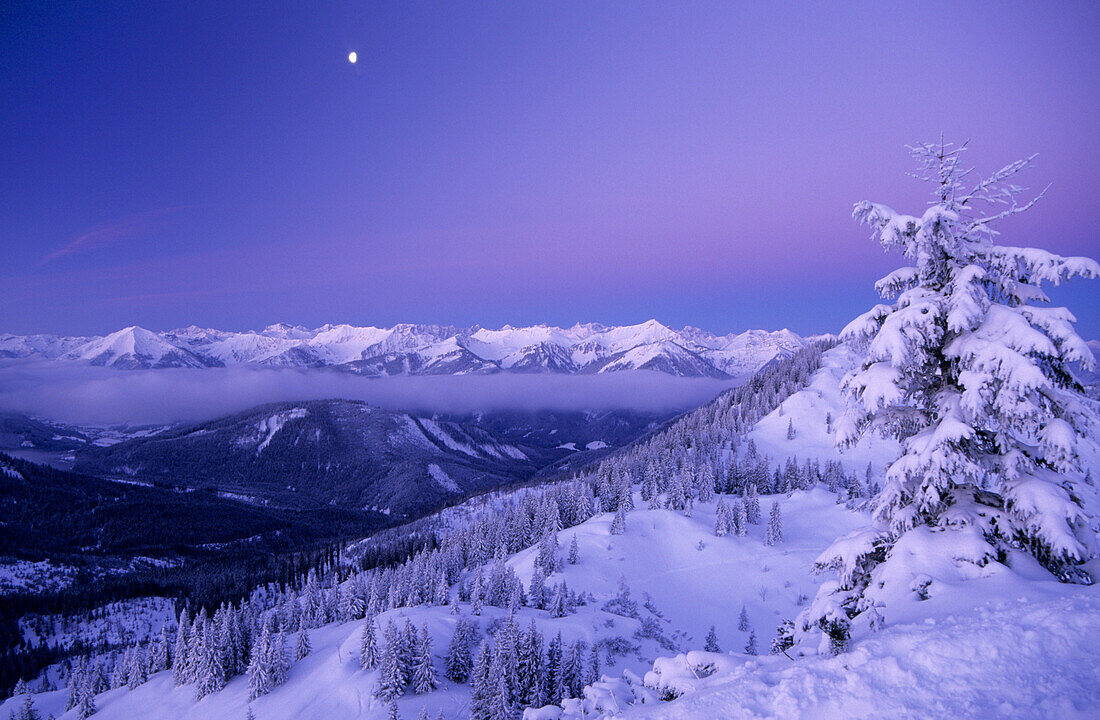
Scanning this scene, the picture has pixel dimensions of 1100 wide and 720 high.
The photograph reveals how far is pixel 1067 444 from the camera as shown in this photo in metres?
9.05

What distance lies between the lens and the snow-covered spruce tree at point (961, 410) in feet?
30.2

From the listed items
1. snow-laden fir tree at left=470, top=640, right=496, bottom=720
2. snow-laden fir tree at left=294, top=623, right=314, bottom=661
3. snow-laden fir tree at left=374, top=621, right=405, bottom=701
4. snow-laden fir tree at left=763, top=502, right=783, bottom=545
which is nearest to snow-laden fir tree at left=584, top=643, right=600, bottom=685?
snow-laden fir tree at left=470, top=640, right=496, bottom=720

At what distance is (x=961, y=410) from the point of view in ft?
33.2

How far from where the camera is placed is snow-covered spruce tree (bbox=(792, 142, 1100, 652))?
9.20m

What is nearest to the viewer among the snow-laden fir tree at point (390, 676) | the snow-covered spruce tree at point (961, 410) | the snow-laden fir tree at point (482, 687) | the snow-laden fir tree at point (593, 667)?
the snow-covered spruce tree at point (961, 410)

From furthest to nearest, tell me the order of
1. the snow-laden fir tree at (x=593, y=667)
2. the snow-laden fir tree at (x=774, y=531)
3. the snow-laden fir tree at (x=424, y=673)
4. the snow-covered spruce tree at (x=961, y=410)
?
1. the snow-laden fir tree at (x=774, y=531)
2. the snow-laden fir tree at (x=424, y=673)
3. the snow-laden fir tree at (x=593, y=667)
4. the snow-covered spruce tree at (x=961, y=410)

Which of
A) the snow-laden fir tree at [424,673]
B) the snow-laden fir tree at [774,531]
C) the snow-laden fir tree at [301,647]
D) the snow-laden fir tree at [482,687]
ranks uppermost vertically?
the snow-laden fir tree at [482,687]

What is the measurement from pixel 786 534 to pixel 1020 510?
322 ft

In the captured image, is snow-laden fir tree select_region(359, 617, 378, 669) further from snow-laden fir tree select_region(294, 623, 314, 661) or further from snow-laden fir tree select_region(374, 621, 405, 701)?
snow-laden fir tree select_region(294, 623, 314, 661)

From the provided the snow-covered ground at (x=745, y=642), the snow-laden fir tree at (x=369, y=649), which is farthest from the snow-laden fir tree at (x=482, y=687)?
the snow-laden fir tree at (x=369, y=649)

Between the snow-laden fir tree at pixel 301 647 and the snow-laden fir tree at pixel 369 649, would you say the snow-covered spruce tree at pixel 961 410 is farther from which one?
the snow-laden fir tree at pixel 301 647

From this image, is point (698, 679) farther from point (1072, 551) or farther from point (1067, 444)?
point (1067, 444)

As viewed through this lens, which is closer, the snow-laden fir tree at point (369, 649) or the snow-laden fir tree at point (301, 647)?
the snow-laden fir tree at point (369, 649)

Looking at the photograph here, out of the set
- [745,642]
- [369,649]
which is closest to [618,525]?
[745,642]
